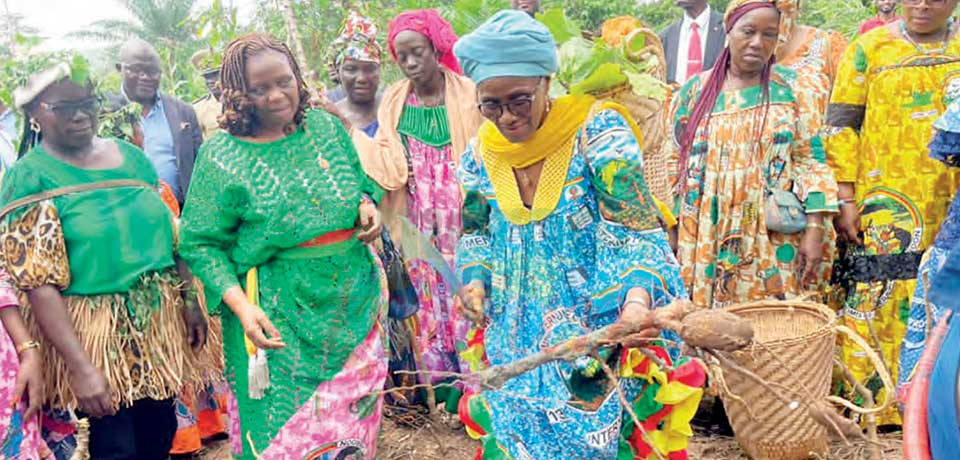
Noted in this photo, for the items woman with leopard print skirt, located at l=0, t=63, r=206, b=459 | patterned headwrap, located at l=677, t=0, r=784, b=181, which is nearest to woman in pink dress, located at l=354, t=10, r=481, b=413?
patterned headwrap, located at l=677, t=0, r=784, b=181

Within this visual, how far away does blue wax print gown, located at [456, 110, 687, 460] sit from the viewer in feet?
8.38

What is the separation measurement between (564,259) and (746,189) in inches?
64.1

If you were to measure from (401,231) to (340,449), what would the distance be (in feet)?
4.58

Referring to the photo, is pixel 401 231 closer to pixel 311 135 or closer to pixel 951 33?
pixel 311 135

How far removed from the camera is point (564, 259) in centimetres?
267

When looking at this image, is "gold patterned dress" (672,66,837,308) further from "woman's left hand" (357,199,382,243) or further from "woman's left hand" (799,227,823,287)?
"woman's left hand" (357,199,382,243)

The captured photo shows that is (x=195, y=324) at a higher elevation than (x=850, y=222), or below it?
below

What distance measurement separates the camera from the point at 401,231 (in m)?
4.37

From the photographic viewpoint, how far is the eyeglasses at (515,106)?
2.59 m

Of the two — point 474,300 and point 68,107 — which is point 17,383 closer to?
point 68,107

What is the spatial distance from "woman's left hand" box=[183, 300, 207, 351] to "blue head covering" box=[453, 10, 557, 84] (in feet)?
5.27

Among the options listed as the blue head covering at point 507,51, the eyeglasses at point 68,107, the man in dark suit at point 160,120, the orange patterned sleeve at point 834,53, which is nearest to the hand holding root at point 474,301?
the blue head covering at point 507,51

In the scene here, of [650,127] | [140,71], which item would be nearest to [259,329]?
[650,127]

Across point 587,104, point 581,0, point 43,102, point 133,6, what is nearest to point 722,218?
point 587,104
